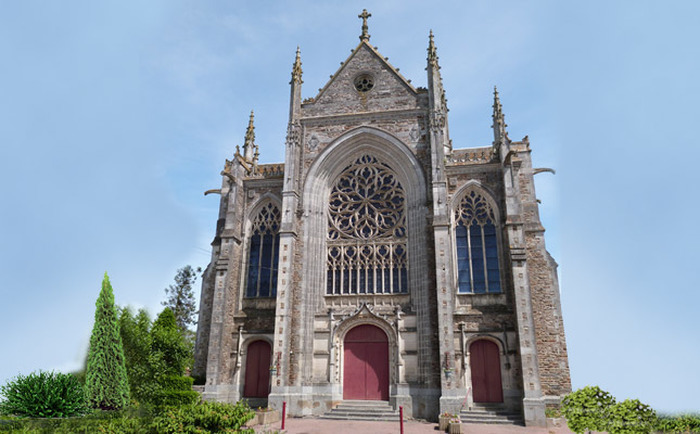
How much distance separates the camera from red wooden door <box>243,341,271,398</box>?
2198 cm

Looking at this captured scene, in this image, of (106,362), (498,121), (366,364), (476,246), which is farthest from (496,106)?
(106,362)

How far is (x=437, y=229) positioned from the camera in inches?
814

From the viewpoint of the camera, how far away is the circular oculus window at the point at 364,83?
2508 centimetres

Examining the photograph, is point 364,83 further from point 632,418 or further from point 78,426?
point 632,418

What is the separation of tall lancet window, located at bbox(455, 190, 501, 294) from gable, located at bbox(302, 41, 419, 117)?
5944mm

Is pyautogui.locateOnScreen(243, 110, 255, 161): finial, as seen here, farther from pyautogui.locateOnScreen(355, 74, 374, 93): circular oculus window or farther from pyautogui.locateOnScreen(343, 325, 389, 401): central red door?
pyautogui.locateOnScreen(343, 325, 389, 401): central red door

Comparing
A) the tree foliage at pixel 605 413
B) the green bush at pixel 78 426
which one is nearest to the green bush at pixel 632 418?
the tree foliage at pixel 605 413

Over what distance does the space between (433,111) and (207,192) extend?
13.3m

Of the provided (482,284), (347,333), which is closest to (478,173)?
(482,284)

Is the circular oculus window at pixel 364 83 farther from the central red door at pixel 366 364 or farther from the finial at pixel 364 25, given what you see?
the central red door at pixel 366 364

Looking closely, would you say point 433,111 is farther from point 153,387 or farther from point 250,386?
point 153,387

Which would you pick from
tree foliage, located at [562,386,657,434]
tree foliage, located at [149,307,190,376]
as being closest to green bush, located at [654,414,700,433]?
tree foliage, located at [562,386,657,434]

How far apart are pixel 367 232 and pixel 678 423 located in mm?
14977

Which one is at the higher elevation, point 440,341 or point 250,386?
point 440,341
